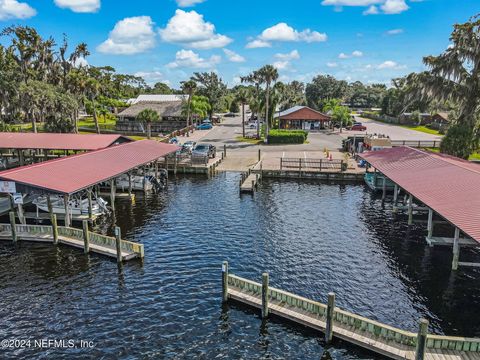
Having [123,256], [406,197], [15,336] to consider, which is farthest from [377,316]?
[406,197]

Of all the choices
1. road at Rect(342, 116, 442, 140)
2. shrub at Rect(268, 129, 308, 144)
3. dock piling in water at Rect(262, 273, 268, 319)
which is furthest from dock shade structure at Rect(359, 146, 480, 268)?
road at Rect(342, 116, 442, 140)

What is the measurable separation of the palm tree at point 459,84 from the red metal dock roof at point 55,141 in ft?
115

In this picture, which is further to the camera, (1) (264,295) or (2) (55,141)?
(2) (55,141)

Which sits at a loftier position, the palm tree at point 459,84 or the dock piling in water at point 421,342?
the palm tree at point 459,84

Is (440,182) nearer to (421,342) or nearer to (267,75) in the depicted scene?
(421,342)

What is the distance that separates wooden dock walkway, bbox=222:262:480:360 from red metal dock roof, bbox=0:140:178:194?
14.2m

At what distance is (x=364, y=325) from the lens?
662 inches

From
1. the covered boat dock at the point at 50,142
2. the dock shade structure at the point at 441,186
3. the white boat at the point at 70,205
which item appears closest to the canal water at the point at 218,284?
the white boat at the point at 70,205

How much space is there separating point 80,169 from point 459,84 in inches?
1557

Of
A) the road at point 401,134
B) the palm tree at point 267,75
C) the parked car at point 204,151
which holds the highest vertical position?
the palm tree at point 267,75

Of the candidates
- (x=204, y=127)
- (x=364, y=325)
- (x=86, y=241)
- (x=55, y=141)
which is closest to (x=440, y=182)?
(x=364, y=325)

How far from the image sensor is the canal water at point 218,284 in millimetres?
17312

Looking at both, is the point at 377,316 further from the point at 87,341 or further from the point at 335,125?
the point at 335,125

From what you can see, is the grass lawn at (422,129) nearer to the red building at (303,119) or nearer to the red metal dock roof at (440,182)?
the red building at (303,119)
